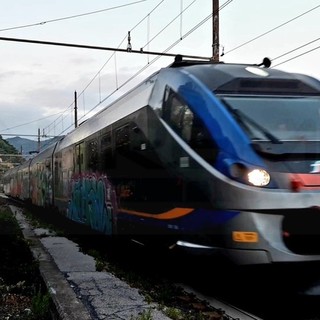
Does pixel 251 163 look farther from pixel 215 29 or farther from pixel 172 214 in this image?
pixel 215 29

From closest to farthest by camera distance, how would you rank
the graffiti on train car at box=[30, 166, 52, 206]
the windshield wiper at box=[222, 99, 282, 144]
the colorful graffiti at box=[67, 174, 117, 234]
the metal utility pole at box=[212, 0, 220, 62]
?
the windshield wiper at box=[222, 99, 282, 144] < the colorful graffiti at box=[67, 174, 117, 234] < the metal utility pole at box=[212, 0, 220, 62] < the graffiti on train car at box=[30, 166, 52, 206]

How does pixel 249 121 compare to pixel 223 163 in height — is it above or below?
above

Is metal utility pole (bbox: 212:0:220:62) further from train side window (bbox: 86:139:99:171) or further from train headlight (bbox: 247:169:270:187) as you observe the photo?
train headlight (bbox: 247:169:270:187)

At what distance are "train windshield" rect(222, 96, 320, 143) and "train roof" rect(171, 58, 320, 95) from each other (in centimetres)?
14

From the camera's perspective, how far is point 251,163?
509cm

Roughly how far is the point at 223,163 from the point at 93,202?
5406 mm

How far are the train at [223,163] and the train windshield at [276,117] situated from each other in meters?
0.01

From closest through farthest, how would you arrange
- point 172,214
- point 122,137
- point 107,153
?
point 172,214 → point 122,137 → point 107,153

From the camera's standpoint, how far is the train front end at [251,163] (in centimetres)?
493

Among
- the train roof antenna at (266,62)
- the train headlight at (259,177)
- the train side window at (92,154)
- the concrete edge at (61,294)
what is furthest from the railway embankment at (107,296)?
the train roof antenna at (266,62)

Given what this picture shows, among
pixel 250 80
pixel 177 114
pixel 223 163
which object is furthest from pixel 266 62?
pixel 223 163

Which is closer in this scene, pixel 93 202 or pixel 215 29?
pixel 93 202

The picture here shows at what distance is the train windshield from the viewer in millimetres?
5477

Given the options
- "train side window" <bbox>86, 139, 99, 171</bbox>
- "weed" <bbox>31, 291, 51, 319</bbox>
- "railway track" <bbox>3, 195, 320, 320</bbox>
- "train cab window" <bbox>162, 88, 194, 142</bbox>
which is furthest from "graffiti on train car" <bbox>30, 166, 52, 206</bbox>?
"weed" <bbox>31, 291, 51, 319</bbox>
